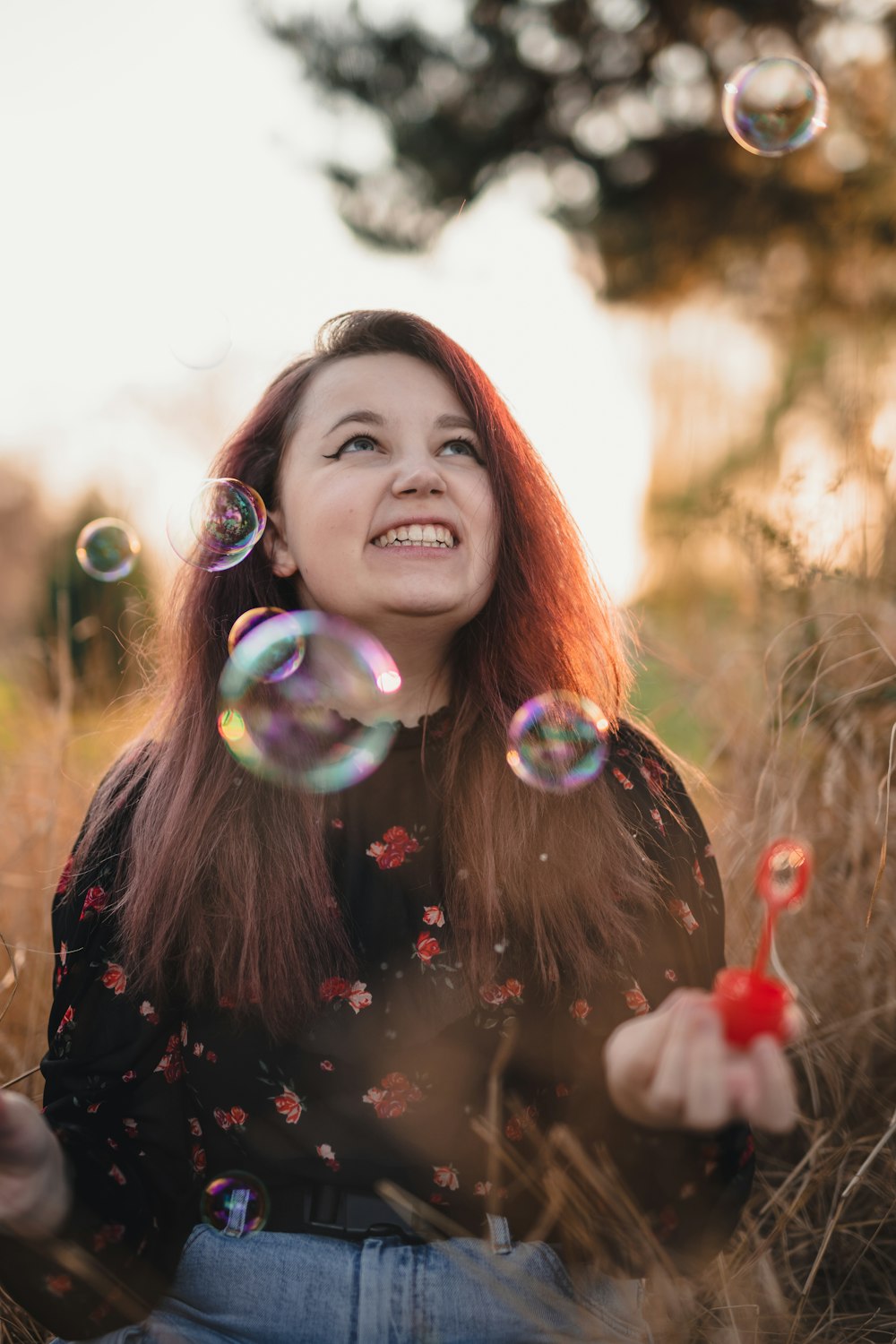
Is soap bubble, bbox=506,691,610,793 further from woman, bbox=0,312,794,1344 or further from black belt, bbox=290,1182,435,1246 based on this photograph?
black belt, bbox=290,1182,435,1246

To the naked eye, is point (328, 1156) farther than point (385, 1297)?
Yes

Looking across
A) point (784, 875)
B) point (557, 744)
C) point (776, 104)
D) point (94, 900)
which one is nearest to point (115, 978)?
point (94, 900)

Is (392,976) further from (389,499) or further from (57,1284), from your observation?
(389,499)

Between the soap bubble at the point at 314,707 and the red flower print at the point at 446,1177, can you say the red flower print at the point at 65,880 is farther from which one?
the red flower print at the point at 446,1177

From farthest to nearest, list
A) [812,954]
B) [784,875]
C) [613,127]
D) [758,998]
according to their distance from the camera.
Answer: [613,127]
[812,954]
[784,875]
[758,998]

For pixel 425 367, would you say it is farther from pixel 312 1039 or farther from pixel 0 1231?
pixel 0 1231

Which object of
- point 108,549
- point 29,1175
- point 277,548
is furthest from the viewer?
point 108,549

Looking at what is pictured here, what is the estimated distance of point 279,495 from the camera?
182 cm

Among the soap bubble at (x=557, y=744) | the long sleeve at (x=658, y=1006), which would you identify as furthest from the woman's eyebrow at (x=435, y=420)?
the long sleeve at (x=658, y=1006)

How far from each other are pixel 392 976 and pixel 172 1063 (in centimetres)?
35

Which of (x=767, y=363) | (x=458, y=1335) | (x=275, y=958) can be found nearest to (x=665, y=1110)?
(x=458, y=1335)

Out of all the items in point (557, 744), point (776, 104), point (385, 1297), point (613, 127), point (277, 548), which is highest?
point (613, 127)

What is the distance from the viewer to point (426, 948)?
1.50 m

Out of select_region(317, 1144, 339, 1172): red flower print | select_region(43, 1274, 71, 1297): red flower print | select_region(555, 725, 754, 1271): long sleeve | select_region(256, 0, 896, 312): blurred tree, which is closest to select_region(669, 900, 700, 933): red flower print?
select_region(555, 725, 754, 1271): long sleeve
